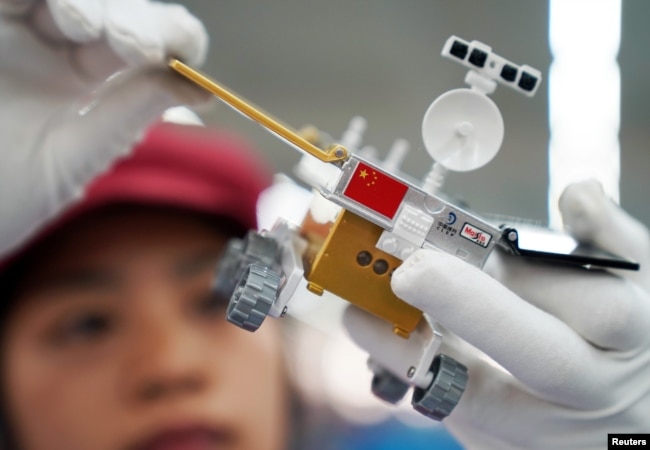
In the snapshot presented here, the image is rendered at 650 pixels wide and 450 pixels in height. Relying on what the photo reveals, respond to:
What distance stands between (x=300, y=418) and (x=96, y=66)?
51 cm

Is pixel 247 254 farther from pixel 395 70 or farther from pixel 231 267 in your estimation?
pixel 395 70

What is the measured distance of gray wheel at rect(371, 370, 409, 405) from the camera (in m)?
0.44

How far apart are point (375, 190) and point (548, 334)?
131 mm

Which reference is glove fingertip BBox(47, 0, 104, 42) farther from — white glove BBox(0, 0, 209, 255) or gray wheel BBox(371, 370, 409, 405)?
gray wheel BBox(371, 370, 409, 405)

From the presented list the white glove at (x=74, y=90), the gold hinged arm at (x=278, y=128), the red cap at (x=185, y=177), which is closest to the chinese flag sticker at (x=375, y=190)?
the gold hinged arm at (x=278, y=128)

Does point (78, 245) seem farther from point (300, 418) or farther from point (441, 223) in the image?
point (441, 223)

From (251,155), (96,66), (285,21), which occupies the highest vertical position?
(285,21)

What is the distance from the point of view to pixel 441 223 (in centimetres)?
34

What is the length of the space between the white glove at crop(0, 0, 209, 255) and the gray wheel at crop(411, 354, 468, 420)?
0.22m

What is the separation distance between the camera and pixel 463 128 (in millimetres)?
352

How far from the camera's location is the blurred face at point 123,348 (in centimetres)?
66

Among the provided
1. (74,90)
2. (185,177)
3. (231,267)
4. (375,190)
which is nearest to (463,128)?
(375,190)

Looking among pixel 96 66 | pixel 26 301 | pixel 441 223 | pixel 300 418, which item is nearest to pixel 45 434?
pixel 26 301
